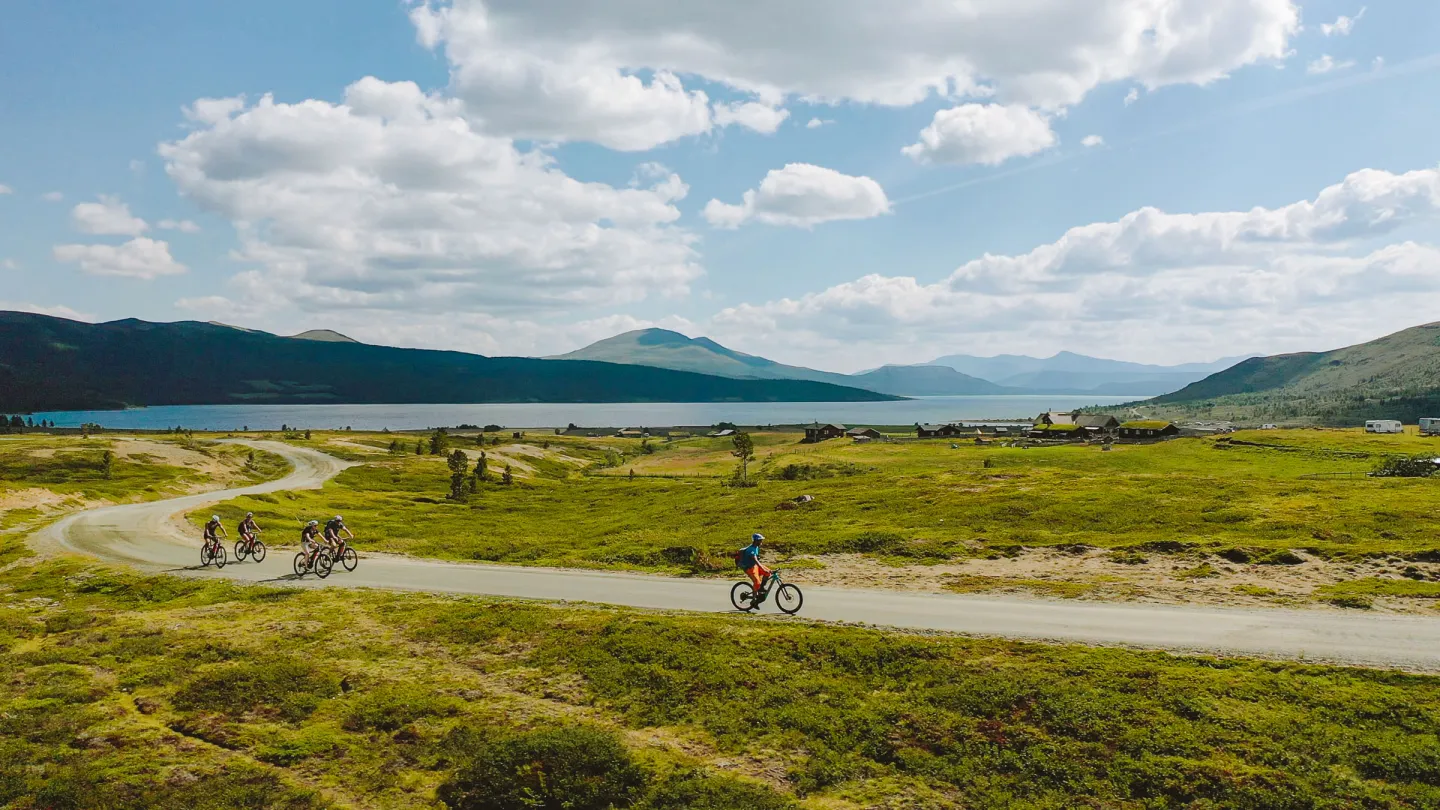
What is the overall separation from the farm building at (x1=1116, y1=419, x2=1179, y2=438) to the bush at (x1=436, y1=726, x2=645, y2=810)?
171082 millimetres

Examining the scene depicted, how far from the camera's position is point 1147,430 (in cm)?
16238

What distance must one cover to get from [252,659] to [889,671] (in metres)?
19.1

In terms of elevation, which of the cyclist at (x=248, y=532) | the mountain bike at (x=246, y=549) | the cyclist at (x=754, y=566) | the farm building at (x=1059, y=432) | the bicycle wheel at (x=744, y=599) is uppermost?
the farm building at (x=1059, y=432)

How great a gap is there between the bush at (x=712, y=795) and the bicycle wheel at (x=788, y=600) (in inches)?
452

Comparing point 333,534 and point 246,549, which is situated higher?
point 333,534

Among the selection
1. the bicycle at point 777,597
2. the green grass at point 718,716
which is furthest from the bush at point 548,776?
the bicycle at point 777,597

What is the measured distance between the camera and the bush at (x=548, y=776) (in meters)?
14.8

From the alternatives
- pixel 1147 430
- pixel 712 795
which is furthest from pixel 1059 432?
pixel 712 795

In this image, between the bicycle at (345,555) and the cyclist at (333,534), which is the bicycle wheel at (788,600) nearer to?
Answer: the cyclist at (333,534)

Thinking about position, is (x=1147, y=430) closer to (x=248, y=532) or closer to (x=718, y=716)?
(x=248, y=532)

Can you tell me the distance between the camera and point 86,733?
17.8 m

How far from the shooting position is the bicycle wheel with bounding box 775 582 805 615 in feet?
86.8

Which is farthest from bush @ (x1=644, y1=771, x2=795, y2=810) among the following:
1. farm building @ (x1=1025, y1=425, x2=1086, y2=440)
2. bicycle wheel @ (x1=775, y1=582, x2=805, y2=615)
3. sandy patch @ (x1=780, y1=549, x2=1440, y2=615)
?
farm building @ (x1=1025, y1=425, x2=1086, y2=440)

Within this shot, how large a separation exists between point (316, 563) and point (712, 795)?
99.1 ft
